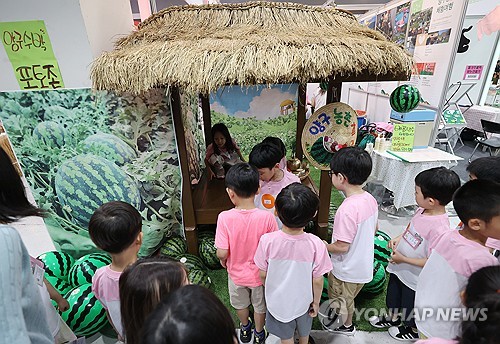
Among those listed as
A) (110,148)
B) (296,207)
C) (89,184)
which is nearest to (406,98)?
(296,207)

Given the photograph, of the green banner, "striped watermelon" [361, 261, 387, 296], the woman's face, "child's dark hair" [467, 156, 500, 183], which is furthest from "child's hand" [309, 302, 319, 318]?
the green banner

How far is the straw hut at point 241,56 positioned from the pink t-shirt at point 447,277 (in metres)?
1.42

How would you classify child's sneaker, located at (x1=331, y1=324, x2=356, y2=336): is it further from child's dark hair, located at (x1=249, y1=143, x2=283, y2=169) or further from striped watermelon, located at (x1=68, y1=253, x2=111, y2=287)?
striped watermelon, located at (x1=68, y1=253, x2=111, y2=287)

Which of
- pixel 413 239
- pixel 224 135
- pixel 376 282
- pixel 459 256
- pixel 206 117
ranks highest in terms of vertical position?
pixel 206 117

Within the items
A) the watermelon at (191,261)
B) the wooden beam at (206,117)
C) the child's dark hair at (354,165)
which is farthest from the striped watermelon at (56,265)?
the wooden beam at (206,117)

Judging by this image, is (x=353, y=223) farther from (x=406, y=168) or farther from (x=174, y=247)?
(x=406, y=168)

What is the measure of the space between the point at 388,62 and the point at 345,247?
1524 mm

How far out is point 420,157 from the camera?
382cm

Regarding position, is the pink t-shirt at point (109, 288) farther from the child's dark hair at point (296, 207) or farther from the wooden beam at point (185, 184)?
the wooden beam at point (185, 184)

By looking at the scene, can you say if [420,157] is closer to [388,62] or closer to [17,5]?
[388,62]

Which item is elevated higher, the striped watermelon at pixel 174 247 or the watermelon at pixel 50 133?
the watermelon at pixel 50 133

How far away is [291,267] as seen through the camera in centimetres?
165

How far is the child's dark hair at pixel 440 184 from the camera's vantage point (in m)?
1.75

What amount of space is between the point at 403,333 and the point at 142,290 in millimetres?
2227
